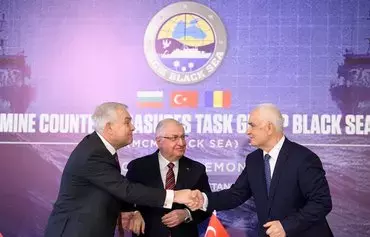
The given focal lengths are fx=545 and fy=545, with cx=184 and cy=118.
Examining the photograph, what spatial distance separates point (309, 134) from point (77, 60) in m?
1.87

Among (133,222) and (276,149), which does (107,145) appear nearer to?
(133,222)

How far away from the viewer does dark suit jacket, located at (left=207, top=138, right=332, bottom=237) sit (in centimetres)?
291

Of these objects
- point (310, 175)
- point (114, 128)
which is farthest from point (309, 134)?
point (114, 128)

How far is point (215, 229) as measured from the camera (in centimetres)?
396

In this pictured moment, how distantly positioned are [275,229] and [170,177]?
33.0 inches

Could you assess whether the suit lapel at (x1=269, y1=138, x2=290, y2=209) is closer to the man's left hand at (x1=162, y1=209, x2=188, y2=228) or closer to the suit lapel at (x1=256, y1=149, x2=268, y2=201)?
the suit lapel at (x1=256, y1=149, x2=268, y2=201)

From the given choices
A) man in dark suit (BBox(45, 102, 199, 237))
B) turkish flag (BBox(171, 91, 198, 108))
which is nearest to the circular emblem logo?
turkish flag (BBox(171, 91, 198, 108))

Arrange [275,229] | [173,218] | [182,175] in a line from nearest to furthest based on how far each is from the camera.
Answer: [275,229], [173,218], [182,175]

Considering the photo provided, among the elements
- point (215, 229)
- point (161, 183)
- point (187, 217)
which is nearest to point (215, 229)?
point (215, 229)

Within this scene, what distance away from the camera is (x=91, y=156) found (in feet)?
9.64

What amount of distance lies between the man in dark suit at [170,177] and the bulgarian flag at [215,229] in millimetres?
446

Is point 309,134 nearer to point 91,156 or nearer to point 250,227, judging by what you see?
point 250,227

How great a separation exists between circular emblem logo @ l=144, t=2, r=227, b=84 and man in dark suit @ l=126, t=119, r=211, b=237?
2.30 feet

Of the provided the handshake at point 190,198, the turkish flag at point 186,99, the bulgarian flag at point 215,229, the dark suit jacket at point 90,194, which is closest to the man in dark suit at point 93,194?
the dark suit jacket at point 90,194
